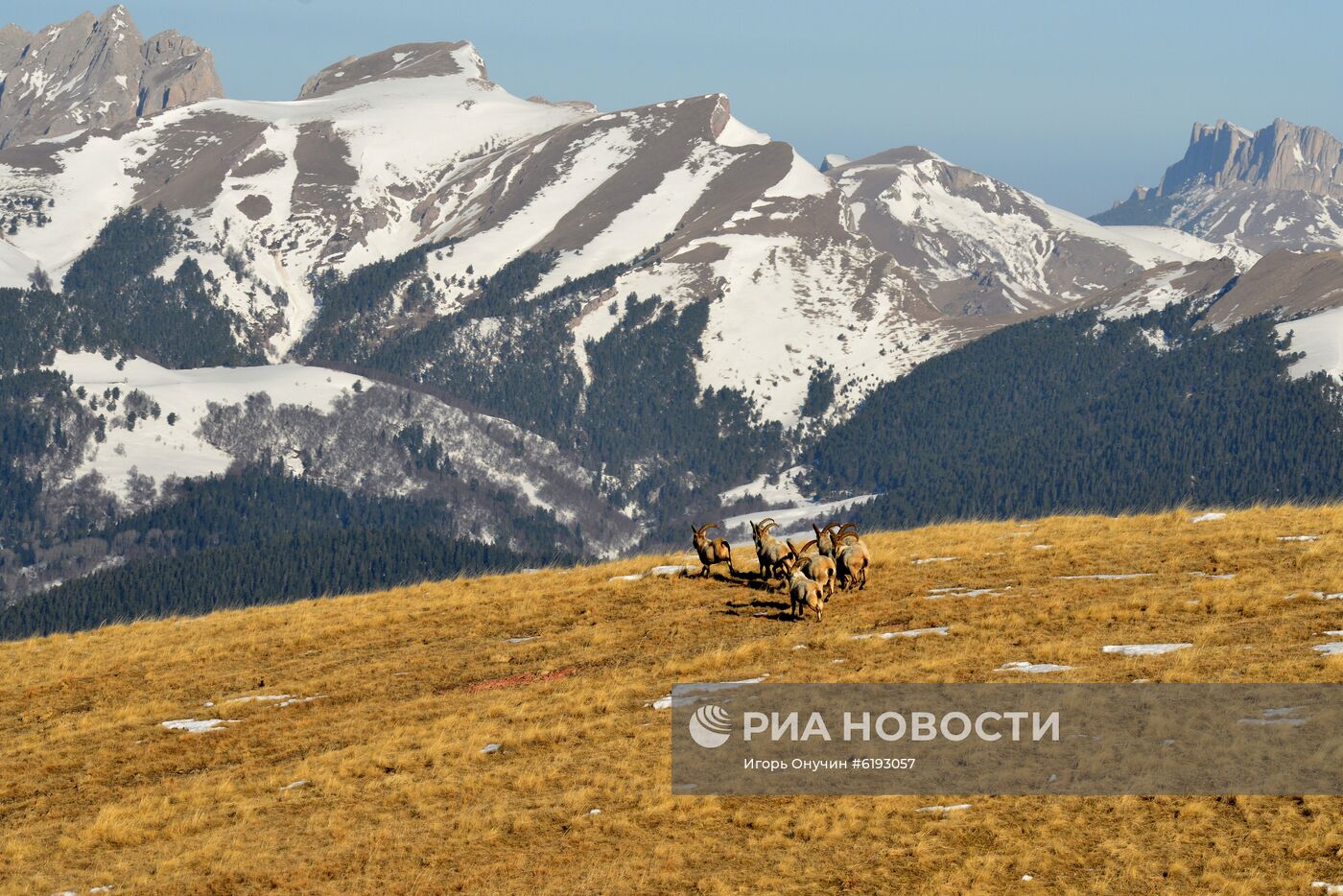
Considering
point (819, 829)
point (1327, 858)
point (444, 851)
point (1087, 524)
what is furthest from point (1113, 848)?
point (1087, 524)

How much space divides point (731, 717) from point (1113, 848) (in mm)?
9665

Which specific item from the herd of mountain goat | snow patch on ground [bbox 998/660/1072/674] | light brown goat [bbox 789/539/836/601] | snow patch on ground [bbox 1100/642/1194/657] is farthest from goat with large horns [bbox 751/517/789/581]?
snow patch on ground [bbox 1100/642/1194/657]

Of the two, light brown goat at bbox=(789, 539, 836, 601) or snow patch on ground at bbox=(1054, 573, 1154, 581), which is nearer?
snow patch on ground at bbox=(1054, 573, 1154, 581)

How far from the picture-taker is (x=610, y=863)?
2631 cm

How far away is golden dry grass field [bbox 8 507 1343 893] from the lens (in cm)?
2564

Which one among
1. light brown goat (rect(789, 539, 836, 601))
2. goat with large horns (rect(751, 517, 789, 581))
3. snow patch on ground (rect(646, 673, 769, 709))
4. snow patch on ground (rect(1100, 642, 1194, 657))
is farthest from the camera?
goat with large horns (rect(751, 517, 789, 581))

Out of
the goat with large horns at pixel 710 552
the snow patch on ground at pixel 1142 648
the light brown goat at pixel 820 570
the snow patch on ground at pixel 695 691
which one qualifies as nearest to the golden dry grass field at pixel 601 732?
the snow patch on ground at pixel 1142 648

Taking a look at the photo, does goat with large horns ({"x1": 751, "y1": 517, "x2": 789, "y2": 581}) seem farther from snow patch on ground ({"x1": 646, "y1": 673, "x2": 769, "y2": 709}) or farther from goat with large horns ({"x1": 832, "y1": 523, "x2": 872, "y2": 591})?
snow patch on ground ({"x1": 646, "y1": 673, "x2": 769, "y2": 709})

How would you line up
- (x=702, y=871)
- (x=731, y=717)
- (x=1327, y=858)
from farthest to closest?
(x=731, y=717) < (x=702, y=871) < (x=1327, y=858)

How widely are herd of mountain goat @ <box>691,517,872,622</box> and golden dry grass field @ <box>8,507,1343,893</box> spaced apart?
2.83 feet

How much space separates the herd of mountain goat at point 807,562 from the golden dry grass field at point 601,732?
2.83 ft

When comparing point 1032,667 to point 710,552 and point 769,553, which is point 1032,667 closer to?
point 769,553

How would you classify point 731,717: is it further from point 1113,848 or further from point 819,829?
point 1113,848

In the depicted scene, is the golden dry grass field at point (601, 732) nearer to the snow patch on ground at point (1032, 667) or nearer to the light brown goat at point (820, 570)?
the snow patch on ground at point (1032, 667)
